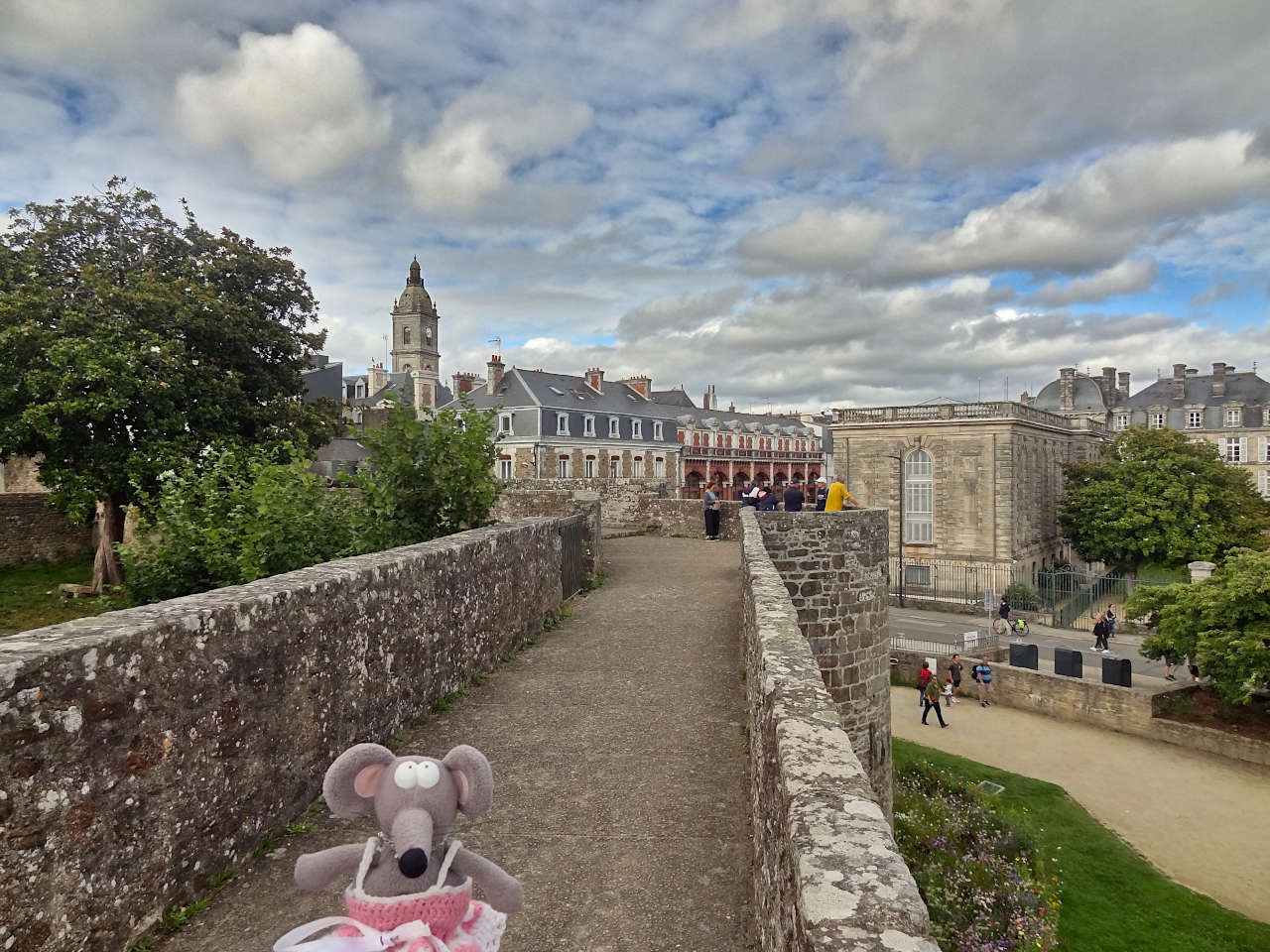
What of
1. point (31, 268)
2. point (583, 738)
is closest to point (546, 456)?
point (31, 268)

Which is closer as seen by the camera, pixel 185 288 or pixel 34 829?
pixel 34 829

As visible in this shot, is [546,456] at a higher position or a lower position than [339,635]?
higher

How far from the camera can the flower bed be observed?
10.3 metres

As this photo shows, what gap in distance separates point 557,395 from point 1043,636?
29.8 metres

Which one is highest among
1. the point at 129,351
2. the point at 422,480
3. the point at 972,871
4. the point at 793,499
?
the point at 129,351

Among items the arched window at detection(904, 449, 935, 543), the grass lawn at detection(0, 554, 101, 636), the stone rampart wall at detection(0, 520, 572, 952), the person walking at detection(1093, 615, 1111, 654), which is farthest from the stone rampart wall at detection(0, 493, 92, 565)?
the arched window at detection(904, 449, 935, 543)

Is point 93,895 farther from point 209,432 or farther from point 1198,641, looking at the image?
point 1198,641

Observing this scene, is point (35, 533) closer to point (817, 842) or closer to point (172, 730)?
point (172, 730)

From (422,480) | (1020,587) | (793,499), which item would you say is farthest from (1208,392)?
(422,480)

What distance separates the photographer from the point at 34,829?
287 centimetres

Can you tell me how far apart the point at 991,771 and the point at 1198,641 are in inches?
289

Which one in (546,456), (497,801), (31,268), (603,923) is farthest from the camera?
(546,456)

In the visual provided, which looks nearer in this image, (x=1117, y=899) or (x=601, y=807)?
(x=601, y=807)

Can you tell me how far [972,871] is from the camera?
11.7 metres
